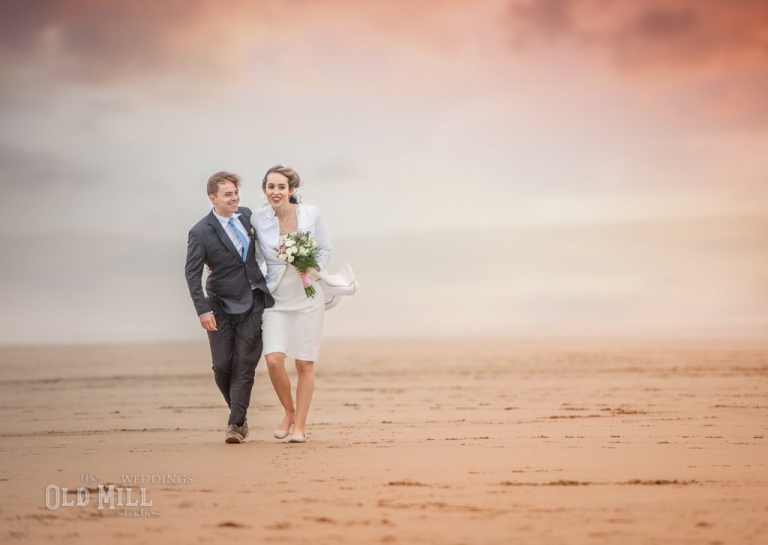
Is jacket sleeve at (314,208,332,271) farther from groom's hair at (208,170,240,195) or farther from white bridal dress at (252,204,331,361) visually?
groom's hair at (208,170,240,195)

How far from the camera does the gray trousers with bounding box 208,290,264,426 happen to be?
749 centimetres

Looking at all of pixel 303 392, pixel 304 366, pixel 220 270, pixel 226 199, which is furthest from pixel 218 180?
pixel 303 392

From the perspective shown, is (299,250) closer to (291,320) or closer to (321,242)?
(321,242)

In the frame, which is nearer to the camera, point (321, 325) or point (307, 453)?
point (307, 453)

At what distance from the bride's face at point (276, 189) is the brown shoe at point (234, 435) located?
1.79 m

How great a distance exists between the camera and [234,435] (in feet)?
24.3

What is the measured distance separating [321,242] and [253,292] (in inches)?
27.4

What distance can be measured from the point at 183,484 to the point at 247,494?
54cm

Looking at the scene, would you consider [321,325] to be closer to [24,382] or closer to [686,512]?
[686,512]

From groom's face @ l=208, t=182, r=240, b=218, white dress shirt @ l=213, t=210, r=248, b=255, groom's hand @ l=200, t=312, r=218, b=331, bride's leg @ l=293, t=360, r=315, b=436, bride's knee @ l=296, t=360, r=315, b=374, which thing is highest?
groom's face @ l=208, t=182, r=240, b=218

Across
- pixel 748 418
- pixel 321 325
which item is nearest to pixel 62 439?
pixel 321 325

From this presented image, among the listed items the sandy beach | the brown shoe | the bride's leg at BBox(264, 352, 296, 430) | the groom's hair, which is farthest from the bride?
the sandy beach

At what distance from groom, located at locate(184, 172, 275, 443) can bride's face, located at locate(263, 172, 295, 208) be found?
26 centimetres

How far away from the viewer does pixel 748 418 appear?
8.99 meters
